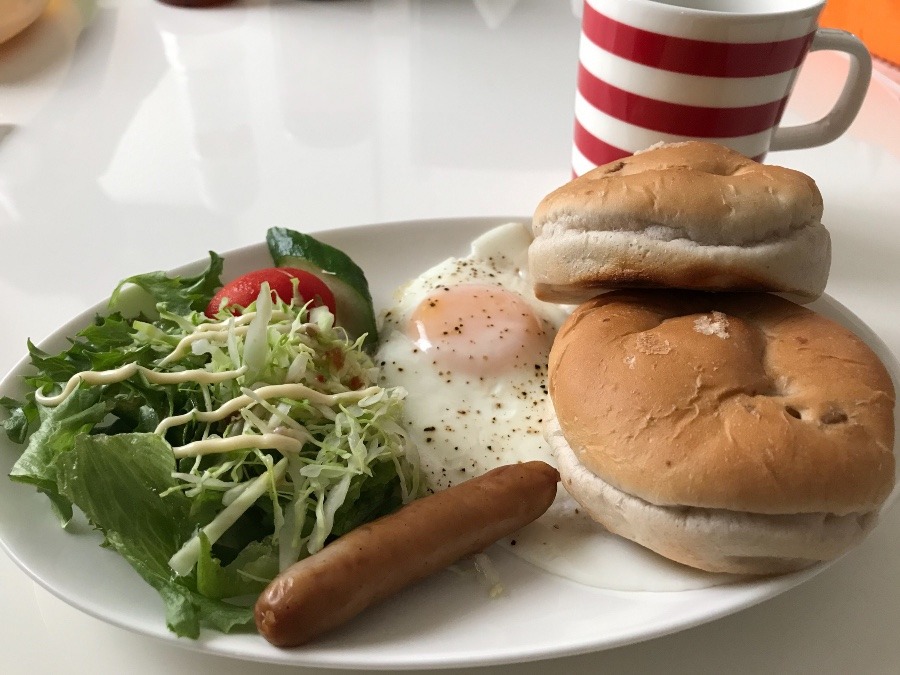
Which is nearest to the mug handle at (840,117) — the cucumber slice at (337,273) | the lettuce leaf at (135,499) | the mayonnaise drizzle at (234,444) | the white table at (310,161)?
the white table at (310,161)

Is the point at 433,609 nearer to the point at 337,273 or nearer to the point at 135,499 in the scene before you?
the point at 135,499

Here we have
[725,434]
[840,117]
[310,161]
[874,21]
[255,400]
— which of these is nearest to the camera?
[725,434]

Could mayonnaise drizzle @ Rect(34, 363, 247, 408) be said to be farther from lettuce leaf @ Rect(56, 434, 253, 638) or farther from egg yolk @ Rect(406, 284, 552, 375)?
egg yolk @ Rect(406, 284, 552, 375)

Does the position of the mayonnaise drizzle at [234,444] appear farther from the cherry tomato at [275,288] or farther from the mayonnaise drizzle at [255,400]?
the cherry tomato at [275,288]

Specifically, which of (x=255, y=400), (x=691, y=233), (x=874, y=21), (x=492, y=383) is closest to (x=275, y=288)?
(x=255, y=400)

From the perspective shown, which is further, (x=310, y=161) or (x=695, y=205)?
(x=310, y=161)

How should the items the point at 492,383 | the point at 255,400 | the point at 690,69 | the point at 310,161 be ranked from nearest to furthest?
the point at 255,400, the point at 690,69, the point at 492,383, the point at 310,161
